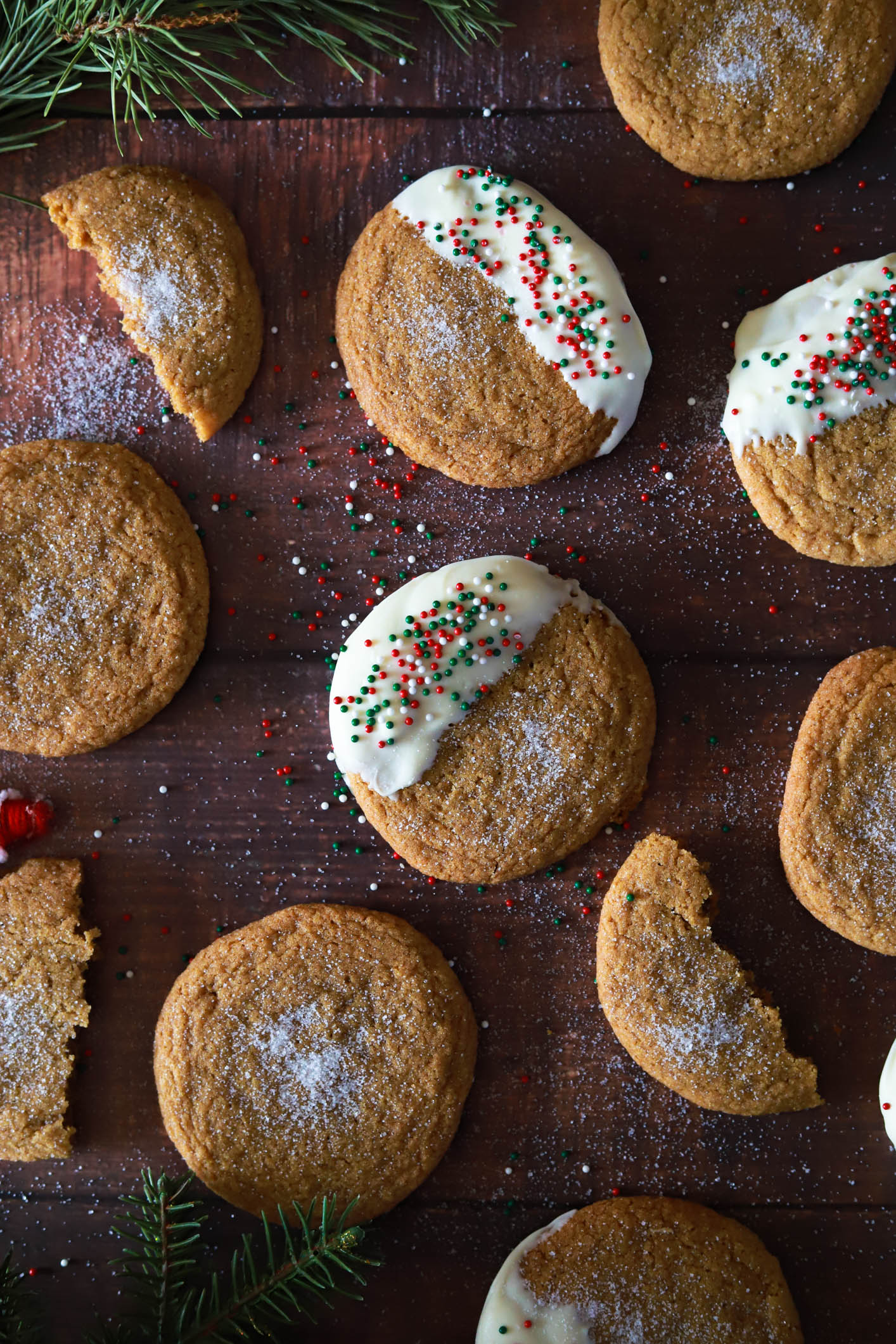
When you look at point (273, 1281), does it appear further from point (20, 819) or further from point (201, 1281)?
point (20, 819)

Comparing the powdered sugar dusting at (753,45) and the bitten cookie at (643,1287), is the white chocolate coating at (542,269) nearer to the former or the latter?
the powdered sugar dusting at (753,45)

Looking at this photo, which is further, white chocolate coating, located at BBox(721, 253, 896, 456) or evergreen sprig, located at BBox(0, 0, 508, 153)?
white chocolate coating, located at BBox(721, 253, 896, 456)

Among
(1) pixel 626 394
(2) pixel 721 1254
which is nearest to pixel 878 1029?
(2) pixel 721 1254

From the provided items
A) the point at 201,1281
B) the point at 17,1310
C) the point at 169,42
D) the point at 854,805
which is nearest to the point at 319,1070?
the point at 201,1281

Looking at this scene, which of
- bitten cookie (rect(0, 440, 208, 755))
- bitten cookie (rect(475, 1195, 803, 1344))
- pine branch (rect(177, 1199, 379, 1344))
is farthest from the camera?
bitten cookie (rect(0, 440, 208, 755))

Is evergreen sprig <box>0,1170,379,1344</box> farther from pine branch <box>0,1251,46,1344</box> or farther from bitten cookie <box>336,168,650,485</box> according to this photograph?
bitten cookie <box>336,168,650,485</box>

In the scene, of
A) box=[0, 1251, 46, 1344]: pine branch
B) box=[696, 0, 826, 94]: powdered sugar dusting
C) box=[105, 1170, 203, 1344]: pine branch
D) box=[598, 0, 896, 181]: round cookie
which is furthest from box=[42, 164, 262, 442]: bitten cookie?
box=[0, 1251, 46, 1344]: pine branch

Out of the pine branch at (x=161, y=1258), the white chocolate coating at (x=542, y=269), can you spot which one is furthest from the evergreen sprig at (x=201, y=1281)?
the white chocolate coating at (x=542, y=269)
